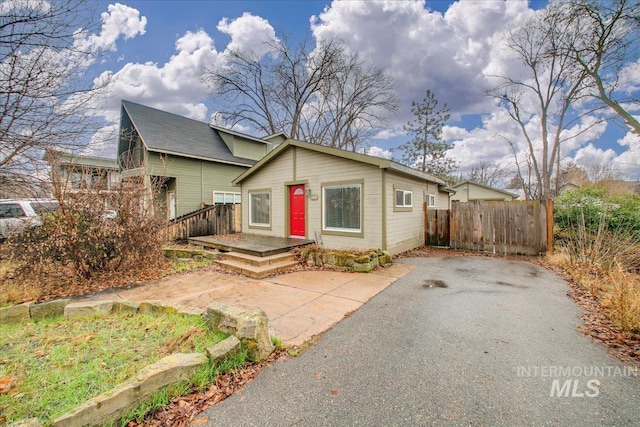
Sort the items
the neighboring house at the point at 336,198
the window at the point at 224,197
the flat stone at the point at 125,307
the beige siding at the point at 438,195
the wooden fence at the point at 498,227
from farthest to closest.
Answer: the window at the point at 224,197
the beige siding at the point at 438,195
the wooden fence at the point at 498,227
the neighboring house at the point at 336,198
the flat stone at the point at 125,307

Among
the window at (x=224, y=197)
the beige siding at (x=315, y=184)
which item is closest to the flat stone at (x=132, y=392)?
A: the beige siding at (x=315, y=184)

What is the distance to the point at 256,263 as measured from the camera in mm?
6930

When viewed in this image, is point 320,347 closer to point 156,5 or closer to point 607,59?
point 156,5

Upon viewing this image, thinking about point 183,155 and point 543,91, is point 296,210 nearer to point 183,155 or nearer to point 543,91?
point 183,155

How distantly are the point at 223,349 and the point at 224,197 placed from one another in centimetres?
1399

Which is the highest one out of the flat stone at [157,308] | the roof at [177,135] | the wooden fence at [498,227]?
the roof at [177,135]

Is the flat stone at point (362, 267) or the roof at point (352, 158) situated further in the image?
the roof at point (352, 158)

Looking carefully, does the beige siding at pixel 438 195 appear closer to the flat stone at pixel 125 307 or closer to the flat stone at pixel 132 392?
the flat stone at pixel 125 307

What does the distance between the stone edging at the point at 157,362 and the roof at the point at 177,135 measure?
998 centimetres

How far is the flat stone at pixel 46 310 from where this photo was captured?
13.1 ft

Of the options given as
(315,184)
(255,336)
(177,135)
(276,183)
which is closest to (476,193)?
(315,184)

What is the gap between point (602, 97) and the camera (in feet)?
43.9

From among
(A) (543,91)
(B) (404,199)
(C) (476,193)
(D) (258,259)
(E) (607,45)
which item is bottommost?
(D) (258,259)

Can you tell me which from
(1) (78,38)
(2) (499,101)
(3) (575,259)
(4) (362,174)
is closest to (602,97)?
(2) (499,101)
